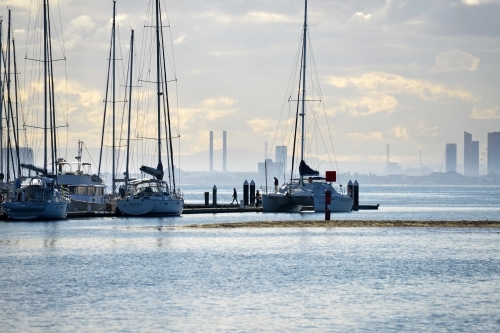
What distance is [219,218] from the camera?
268 feet

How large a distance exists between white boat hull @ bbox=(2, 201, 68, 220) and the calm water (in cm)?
793

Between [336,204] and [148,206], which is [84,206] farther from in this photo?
[336,204]

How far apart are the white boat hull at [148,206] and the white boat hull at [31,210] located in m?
6.97

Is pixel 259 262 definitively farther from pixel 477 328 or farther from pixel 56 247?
pixel 477 328

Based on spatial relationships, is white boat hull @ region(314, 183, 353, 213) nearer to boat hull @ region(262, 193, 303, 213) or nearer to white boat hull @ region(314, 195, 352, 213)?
white boat hull @ region(314, 195, 352, 213)

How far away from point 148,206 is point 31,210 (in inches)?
371

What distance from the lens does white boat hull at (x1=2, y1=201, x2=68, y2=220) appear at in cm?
6919

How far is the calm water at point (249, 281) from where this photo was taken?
91.9 feet

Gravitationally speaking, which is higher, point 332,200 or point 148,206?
point 332,200

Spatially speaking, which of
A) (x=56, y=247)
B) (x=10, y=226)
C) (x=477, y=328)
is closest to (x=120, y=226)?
(x=10, y=226)

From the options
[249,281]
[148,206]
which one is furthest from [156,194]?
[249,281]

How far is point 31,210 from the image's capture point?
2724 inches

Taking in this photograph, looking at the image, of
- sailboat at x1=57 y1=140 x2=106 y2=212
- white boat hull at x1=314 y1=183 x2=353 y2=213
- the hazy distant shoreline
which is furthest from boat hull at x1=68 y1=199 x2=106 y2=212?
the hazy distant shoreline

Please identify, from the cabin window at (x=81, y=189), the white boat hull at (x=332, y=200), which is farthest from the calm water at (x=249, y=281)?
the white boat hull at (x=332, y=200)
